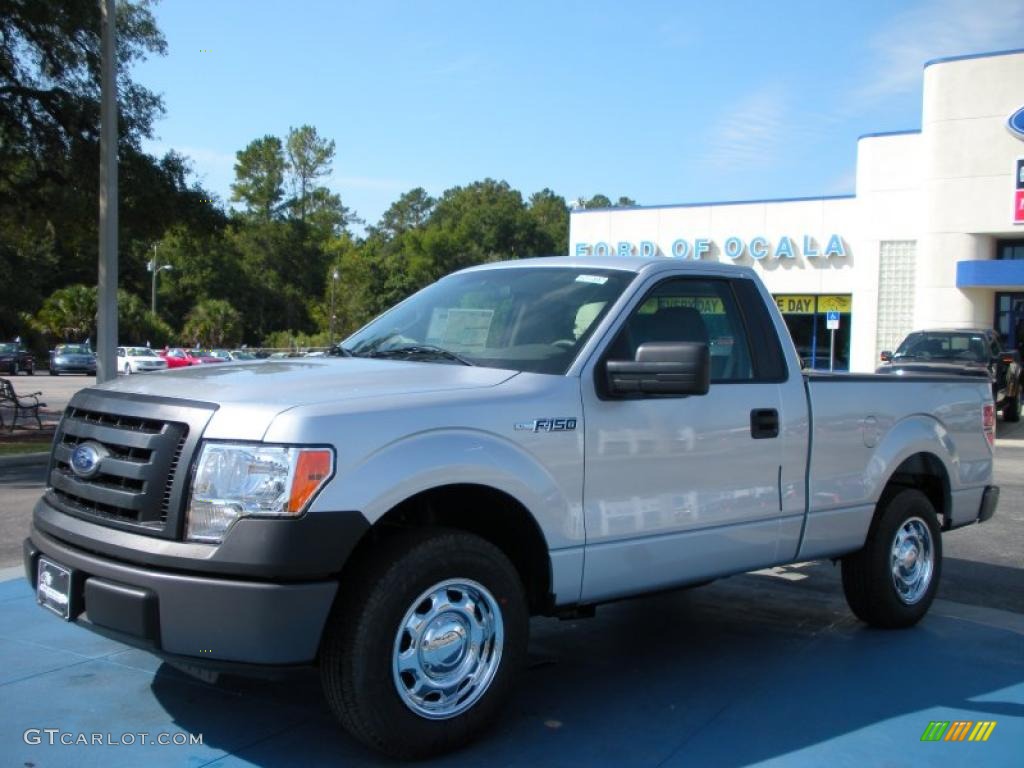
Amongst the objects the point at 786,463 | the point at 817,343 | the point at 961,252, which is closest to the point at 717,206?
the point at 817,343

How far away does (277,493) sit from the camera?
10.8 feet

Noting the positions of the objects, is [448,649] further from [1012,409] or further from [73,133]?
[1012,409]

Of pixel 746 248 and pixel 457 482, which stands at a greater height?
pixel 746 248

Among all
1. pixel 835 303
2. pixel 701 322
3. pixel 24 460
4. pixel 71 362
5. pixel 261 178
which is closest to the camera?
pixel 701 322

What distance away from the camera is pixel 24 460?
42.8ft

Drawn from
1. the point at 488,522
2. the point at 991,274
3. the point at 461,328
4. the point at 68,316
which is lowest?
the point at 488,522

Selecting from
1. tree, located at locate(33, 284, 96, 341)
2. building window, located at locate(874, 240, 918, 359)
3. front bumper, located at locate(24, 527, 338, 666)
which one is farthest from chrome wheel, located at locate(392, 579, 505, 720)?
tree, located at locate(33, 284, 96, 341)

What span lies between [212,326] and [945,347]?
5906 cm

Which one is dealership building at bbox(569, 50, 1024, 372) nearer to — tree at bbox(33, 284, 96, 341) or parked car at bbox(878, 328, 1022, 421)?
parked car at bbox(878, 328, 1022, 421)

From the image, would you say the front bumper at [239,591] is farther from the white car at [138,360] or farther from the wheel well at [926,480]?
the white car at [138,360]

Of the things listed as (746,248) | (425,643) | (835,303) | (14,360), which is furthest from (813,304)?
(14,360)

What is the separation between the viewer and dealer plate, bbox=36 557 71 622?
363 centimetres

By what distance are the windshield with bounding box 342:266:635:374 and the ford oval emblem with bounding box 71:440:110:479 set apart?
55.7 inches

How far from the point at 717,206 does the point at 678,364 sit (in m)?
32.4
